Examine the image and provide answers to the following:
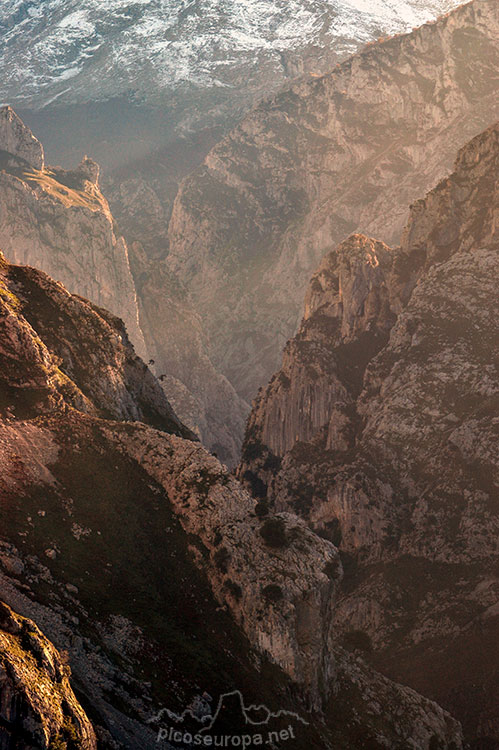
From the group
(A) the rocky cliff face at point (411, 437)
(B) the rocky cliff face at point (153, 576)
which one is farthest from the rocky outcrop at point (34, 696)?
(A) the rocky cliff face at point (411, 437)

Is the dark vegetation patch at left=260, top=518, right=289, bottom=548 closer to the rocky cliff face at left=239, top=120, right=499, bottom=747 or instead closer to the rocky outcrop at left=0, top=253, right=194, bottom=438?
the rocky outcrop at left=0, top=253, right=194, bottom=438

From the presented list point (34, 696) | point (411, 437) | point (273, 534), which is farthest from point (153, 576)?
point (411, 437)

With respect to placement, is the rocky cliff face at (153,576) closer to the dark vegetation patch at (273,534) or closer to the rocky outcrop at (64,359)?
the dark vegetation patch at (273,534)

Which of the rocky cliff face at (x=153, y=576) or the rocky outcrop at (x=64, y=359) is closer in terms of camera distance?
the rocky cliff face at (x=153, y=576)

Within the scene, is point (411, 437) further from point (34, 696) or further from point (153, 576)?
point (34, 696)

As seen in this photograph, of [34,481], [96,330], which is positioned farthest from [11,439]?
[96,330]
